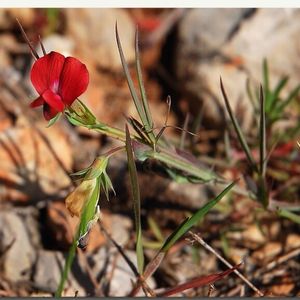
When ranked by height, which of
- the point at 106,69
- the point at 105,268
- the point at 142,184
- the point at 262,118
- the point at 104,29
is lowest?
the point at 105,268

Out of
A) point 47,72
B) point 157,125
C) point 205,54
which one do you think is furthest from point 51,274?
point 205,54

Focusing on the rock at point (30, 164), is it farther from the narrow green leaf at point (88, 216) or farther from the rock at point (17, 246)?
the narrow green leaf at point (88, 216)

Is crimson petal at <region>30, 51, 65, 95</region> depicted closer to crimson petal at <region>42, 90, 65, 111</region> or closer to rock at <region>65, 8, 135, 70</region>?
crimson petal at <region>42, 90, 65, 111</region>

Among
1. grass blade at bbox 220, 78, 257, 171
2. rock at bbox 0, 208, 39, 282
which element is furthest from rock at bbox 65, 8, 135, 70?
grass blade at bbox 220, 78, 257, 171

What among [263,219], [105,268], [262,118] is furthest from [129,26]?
[262,118]

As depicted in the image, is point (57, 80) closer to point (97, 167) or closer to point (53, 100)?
point (53, 100)

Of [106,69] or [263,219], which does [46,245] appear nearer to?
[263,219]
